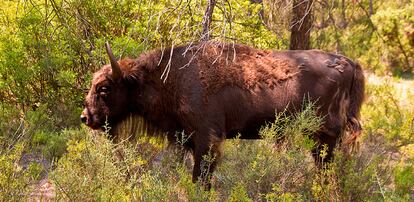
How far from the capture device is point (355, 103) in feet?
20.7

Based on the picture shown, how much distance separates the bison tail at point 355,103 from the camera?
6.27 meters

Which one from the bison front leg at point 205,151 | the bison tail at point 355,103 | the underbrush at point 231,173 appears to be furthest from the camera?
the bison tail at point 355,103

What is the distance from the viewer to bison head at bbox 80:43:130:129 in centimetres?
629

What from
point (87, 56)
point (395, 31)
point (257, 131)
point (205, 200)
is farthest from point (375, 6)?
point (205, 200)

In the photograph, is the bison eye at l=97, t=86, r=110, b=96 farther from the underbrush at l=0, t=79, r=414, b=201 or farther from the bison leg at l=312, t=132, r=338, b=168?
the bison leg at l=312, t=132, r=338, b=168

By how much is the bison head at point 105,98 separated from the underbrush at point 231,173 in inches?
10.8

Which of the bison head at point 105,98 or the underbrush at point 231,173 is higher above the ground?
the bison head at point 105,98

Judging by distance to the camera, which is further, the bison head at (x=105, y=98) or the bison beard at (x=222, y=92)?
the bison head at (x=105, y=98)

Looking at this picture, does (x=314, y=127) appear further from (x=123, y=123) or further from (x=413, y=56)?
(x=413, y=56)

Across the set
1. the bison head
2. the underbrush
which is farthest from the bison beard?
the underbrush

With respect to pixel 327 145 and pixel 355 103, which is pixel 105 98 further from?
pixel 355 103

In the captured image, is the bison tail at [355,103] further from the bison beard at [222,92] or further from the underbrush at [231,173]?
the underbrush at [231,173]

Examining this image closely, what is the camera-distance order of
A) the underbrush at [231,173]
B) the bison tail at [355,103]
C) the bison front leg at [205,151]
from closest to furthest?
the underbrush at [231,173], the bison front leg at [205,151], the bison tail at [355,103]

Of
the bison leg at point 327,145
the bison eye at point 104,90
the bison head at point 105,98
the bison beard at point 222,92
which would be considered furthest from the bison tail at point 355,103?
the bison eye at point 104,90
